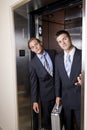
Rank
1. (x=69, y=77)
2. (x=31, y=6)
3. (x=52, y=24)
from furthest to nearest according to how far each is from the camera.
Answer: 1. (x=52, y=24)
2. (x=31, y=6)
3. (x=69, y=77)

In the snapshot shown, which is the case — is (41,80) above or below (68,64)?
below

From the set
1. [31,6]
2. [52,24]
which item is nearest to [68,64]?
[31,6]

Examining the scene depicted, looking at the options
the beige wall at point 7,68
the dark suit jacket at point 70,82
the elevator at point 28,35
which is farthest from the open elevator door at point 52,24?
the dark suit jacket at point 70,82

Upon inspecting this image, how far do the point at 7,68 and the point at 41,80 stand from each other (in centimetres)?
57

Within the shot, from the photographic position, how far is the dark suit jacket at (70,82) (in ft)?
5.16

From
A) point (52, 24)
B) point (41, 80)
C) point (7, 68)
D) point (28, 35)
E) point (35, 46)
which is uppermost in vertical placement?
point (52, 24)

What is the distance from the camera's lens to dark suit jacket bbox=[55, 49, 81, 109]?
5.16ft

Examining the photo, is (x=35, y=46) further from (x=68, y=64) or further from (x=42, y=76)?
(x=68, y=64)

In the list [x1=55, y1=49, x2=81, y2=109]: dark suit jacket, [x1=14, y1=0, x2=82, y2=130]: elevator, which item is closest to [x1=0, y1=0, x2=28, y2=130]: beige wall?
[x1=14, y1=0, x2=82, y2=130]: elevator

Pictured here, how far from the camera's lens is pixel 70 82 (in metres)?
1.65

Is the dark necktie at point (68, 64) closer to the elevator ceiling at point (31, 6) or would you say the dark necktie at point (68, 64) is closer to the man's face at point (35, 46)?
the man's face at point (35, 46)

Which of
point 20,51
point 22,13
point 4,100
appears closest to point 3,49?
point 20,51

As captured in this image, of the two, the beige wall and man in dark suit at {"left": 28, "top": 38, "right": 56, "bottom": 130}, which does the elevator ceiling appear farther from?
man in dark suit at {"left": 28, "top": 38, "right": 56, "bottom": 130}

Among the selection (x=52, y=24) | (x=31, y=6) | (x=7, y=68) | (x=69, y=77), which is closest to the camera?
(x=69, y=77)
